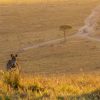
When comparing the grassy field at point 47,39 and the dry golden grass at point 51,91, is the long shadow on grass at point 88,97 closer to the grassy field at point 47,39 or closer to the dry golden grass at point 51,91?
the dry golden grass at point 51,91

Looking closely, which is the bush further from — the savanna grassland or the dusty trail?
the dusty trail

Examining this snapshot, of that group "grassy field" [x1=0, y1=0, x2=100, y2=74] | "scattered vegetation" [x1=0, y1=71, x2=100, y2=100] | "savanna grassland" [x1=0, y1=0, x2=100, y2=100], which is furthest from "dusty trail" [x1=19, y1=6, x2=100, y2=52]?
"scattered vegetation" [x1=0, y1=71, x2=100, y2=100]

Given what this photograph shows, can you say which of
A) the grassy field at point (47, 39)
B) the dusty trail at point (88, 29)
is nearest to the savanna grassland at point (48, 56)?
the grassy field at point (47, 39)

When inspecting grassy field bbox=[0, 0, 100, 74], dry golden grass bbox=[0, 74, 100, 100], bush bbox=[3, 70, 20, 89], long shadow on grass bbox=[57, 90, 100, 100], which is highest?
grassy field bbox=[0, 0, 100, 74]

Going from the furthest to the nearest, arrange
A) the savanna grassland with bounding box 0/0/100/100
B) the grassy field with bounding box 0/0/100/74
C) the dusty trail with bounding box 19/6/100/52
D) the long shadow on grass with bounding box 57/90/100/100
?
the dusty trail with bounding box 19/6/100/52 → the grassy field with bounding box 0/0/100/74 → the savanna grassland with bounding box 0/0/100/100 → the long shadow on grass with bounding box 57/90/100/100

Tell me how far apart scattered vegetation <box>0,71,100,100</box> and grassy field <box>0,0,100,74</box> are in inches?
665

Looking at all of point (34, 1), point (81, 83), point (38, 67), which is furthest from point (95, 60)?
point (34, 1)

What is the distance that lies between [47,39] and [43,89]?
5180cm

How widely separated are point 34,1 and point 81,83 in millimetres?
110469

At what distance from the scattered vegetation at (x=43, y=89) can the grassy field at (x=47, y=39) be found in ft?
55.5

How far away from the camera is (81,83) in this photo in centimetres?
931

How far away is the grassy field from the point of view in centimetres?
4269

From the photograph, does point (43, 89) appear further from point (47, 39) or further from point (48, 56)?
point (47, 39)

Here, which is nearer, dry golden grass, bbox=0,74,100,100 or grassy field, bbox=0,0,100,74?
dry golden grass, bbox=0,74,100,100
